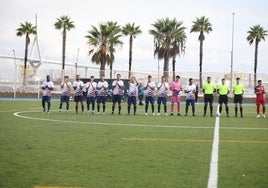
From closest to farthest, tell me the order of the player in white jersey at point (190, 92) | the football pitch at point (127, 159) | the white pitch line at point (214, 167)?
the white pitch line at point (214, 167) → the football pitch at point (127, 159) → the player in white jersey at point (190, 92)

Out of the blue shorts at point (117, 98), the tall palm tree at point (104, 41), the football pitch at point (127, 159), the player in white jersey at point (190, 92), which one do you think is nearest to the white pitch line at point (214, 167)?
the football pitch at point (127, 159)

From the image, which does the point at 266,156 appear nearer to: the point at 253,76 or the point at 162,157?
the point at 162,157

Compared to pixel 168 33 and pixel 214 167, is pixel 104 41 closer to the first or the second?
pixel 168 33

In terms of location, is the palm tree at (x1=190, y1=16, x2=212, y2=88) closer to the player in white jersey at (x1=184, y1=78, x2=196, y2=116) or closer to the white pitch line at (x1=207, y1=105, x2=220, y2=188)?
the player in white jersey at (x1=184, y1=78, x2=196, y2=116)

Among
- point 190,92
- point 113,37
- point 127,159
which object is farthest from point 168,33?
point 127,159

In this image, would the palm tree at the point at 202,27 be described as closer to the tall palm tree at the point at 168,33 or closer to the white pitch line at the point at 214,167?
the tall palm tree at the point at 168,33

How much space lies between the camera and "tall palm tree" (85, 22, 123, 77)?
5200cm

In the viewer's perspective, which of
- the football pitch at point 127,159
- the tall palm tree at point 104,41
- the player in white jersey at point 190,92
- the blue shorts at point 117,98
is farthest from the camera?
the tall palm tree at point 104,41

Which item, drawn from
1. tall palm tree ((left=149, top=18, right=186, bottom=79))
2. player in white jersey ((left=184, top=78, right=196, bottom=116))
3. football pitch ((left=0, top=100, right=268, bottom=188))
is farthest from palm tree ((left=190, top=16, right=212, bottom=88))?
football pitch ((left=0, top=100, right=268, bottom=188))

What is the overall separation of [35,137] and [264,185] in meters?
6.76

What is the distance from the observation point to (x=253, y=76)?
38.6 m

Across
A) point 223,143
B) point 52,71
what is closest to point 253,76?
point 52,71

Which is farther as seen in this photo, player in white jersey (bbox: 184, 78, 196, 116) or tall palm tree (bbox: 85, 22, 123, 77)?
tall palm tree (bbox: 85, 22, 123, 77)

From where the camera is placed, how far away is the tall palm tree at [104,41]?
52.0 meters
